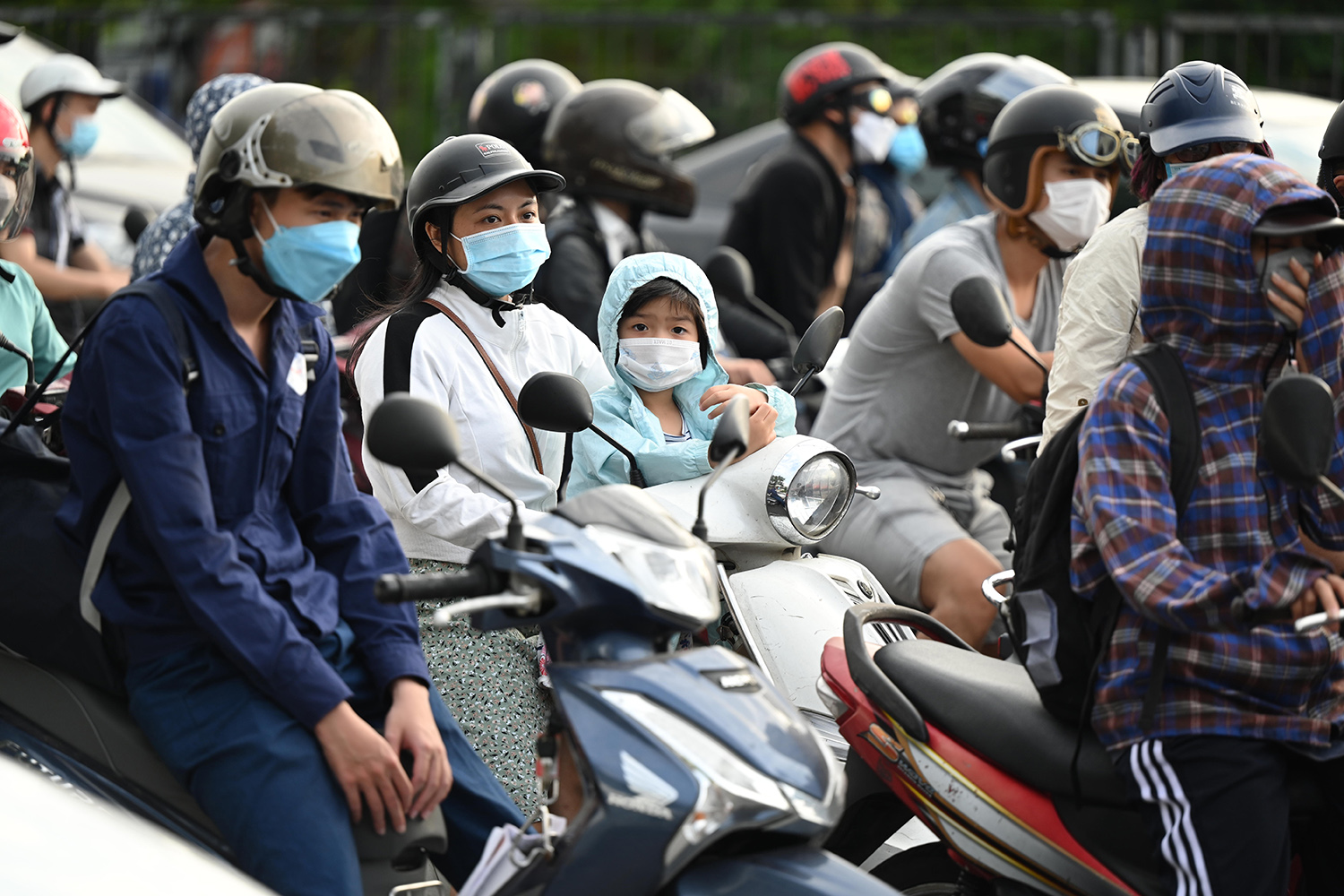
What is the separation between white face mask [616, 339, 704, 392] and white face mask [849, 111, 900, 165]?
4.33 m

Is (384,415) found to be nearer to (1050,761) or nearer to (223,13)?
(1050,761)

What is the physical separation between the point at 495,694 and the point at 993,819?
4.10 feet

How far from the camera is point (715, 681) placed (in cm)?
270

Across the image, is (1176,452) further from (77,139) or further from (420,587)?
(77,139)

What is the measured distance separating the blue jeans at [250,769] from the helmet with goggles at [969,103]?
4892mm

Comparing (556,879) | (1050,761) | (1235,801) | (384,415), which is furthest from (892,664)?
(384,415)

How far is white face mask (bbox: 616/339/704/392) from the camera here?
162 inches

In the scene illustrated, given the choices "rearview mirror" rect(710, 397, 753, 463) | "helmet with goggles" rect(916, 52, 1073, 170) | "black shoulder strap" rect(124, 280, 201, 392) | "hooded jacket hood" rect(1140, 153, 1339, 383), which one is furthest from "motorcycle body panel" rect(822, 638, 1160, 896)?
"helmet with goggles" rect(916, 52, 1073, 170)

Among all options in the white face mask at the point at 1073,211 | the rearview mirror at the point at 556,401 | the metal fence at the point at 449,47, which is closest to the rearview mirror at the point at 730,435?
the rearview mirror at the point at 556,401

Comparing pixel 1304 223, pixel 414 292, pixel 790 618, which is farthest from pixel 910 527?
pixel 1304 223

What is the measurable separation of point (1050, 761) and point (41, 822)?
1.70m

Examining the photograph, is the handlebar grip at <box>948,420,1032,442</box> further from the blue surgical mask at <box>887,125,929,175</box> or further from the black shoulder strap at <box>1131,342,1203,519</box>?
the blue surgical mask at <box>887,125,929,175</box>

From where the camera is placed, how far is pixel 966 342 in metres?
4.94

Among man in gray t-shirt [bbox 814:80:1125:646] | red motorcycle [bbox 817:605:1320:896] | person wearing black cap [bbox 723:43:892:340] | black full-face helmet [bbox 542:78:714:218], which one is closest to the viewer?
red motorcycle [bbox 817:605:1320:896]
